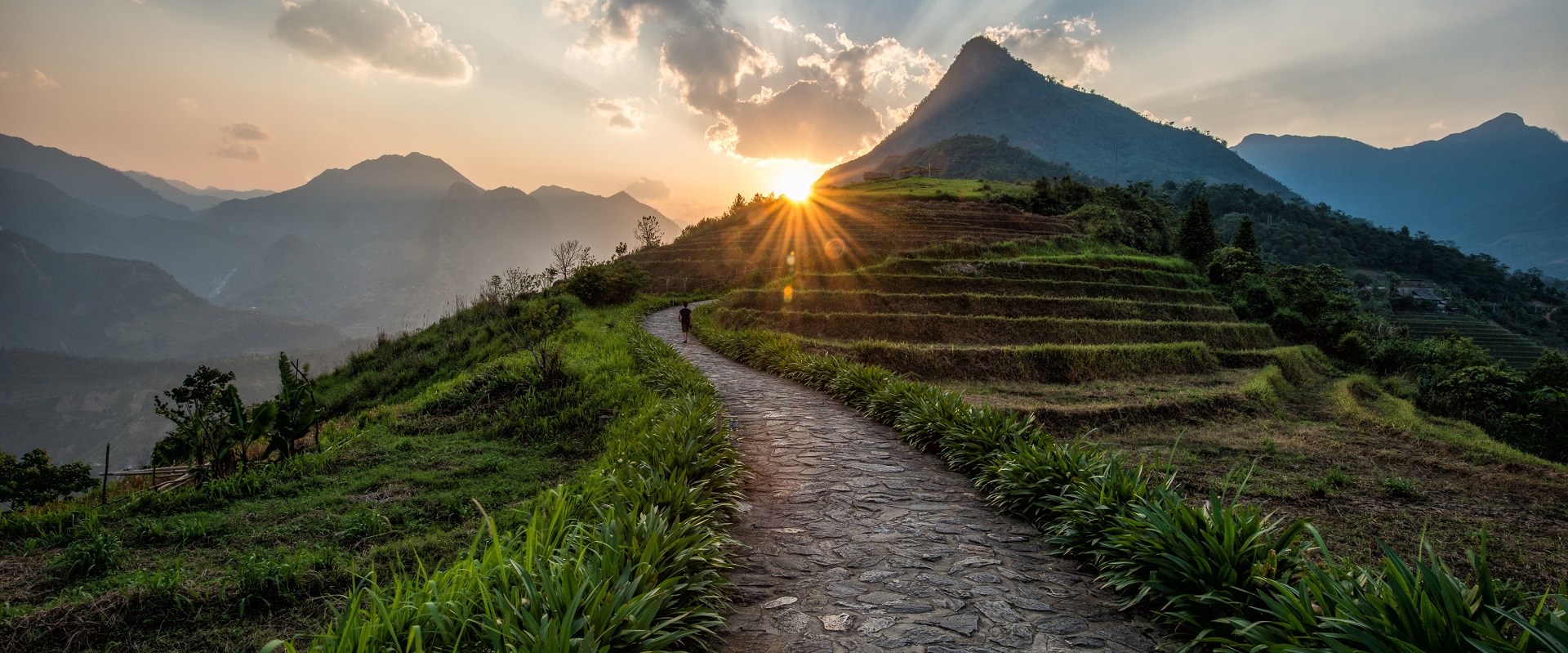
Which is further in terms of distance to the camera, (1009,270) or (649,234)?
(649,234)

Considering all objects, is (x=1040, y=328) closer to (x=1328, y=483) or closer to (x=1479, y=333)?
(x=1328, y=483)

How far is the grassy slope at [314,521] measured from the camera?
161 inches

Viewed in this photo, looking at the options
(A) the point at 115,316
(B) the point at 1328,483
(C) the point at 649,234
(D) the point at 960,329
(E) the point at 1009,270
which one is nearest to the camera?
(B) the point at 1328,483

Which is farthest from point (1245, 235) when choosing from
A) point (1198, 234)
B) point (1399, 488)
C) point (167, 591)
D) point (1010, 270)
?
point (167, 591)

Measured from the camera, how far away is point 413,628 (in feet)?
7.39

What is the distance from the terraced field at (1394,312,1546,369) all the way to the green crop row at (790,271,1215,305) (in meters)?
28.5

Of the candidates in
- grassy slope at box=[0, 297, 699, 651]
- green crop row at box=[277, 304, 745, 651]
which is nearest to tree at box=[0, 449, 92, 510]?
grassy slope at box=[0, 297, 699, 651]

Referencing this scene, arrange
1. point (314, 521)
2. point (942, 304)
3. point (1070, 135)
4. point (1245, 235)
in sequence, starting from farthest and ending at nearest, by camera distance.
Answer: point (1070, 135)
point (1245, 235)
point (942, 304)
point (314, 521)

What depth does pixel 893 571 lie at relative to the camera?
12.9ft

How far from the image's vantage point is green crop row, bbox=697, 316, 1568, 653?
236 centimetres

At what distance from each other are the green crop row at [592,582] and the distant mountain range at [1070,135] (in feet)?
489

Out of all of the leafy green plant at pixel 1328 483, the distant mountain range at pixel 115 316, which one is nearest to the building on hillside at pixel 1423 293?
the leafy green plant at pixel 1328 483

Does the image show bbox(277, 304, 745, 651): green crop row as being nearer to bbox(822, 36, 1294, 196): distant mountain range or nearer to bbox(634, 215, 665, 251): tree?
bbox(634, 215, 665, 251): tree

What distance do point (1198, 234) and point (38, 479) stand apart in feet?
161
